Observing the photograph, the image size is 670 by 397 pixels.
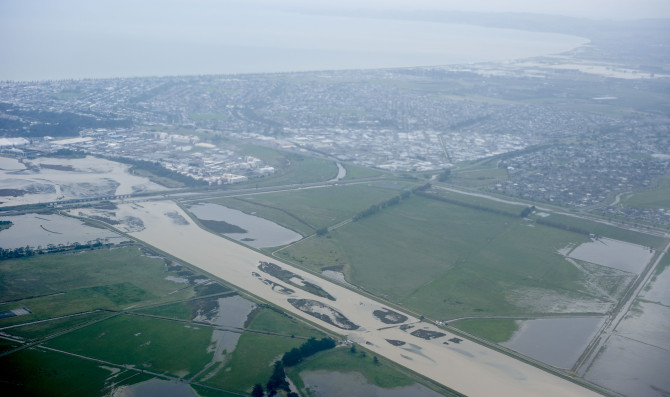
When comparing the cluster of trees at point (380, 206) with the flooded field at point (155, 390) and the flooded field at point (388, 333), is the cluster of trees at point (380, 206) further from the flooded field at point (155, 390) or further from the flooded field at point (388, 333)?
the flooded field at point (155, 390)

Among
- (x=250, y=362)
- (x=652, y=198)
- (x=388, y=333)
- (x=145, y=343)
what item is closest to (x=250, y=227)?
(x=145, y=343)

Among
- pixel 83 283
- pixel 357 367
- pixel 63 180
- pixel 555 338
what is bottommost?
pixel 555 338

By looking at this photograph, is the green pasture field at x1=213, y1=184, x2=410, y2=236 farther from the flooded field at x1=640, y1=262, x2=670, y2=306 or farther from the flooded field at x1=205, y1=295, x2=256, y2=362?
the flooded field at x1=640, y1=262, x2=670, y2=306

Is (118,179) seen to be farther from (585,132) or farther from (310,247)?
(585,132)

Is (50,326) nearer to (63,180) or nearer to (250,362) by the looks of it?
(250,362)

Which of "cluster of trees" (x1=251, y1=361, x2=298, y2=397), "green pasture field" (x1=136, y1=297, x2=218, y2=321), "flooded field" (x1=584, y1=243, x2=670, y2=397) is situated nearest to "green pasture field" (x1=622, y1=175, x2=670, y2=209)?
"flooded field" (x1=584, y1=243, x2=670, y2=397)

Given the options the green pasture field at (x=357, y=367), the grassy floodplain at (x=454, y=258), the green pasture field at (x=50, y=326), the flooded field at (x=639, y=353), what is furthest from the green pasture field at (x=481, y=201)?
the green pasture field at (x=50, y=326)
